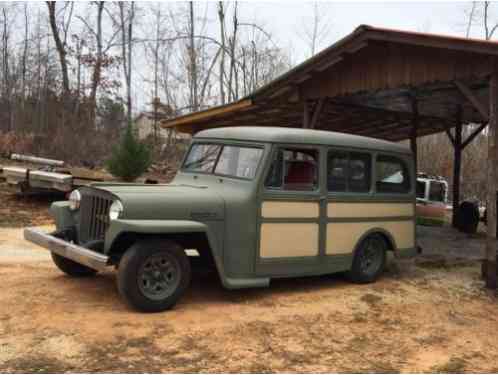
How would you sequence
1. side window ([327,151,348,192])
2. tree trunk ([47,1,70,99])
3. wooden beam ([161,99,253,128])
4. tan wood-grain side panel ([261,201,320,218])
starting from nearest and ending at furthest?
tan wood-grain side panel ([261,201,320,218]) → side window ([327,151,348,192]) → wooden beam ([161,99,253,128]) → tree trunk ([47,1,70,99])

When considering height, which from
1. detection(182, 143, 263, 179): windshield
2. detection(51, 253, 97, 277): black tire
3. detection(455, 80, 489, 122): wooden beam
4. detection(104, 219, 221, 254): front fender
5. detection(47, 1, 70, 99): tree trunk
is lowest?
detection(51, 253, 97, 277): black tire

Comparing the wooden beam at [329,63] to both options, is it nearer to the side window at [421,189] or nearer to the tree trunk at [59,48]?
the side window at [421,189]

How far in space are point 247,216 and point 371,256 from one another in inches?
92.8

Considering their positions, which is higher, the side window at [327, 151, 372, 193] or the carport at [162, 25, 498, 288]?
the carport at [162, 25, 498, 288]

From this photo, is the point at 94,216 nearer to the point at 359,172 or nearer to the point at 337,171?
the point at 337,171

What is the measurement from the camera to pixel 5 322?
451 cm

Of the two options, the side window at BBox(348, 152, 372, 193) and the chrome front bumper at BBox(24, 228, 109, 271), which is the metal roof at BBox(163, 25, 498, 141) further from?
the chrome front bumper at BBox(24, 228, 109, 271)

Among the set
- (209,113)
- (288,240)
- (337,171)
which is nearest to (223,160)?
(288,240)

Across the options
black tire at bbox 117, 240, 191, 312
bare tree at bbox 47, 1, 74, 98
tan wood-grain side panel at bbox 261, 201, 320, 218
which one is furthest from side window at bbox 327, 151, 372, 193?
bare tree at bbox 47, 1, 74, 98

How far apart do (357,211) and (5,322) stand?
169 inches

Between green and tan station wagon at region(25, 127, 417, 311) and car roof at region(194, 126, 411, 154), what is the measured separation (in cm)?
2

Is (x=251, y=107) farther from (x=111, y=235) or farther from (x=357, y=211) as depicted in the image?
(x=111, y=235)

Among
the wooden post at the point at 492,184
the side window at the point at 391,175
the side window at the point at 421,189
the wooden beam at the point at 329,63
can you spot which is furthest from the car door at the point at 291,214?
the side window at the point at 421,189

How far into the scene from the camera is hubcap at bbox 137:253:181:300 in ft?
15.8
